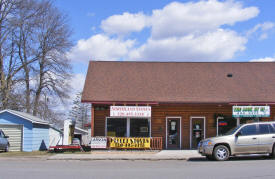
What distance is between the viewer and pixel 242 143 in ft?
51.6

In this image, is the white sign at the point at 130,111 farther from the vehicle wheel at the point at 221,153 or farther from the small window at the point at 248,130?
the small window at the point at 248,130

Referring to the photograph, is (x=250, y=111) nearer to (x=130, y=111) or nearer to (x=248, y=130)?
(x=248, y=130)

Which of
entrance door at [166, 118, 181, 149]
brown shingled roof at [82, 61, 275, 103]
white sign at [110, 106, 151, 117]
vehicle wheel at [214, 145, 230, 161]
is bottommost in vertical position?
vehicle wheel at [214, 145, 230, 161]

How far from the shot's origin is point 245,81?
24.5 metres

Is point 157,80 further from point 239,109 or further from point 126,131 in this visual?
point 239,109

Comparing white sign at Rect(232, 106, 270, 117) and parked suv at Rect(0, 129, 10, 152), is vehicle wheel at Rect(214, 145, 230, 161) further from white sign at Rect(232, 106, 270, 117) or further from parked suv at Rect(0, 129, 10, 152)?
parked suv at Rect(0, 129, 10, 152)

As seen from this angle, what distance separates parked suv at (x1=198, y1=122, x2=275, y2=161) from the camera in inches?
619

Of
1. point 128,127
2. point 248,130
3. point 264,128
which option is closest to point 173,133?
point 128,127

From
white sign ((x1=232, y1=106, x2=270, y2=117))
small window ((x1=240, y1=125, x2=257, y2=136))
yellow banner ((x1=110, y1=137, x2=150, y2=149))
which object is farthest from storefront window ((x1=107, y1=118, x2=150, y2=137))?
small window ((x1=240, y1=125, x2=257, y2=136))

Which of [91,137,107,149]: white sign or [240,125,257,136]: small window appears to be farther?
[91,137,107,149]: white sign

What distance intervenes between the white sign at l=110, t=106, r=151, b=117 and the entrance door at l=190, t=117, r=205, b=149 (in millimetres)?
3540

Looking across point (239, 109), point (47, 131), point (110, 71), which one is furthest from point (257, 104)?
point (47, 131)

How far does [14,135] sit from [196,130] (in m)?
12.1

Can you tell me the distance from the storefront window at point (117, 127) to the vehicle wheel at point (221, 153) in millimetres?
7711
